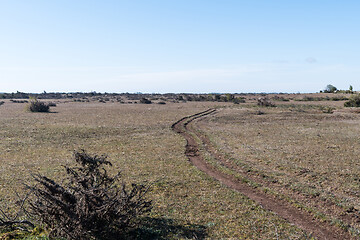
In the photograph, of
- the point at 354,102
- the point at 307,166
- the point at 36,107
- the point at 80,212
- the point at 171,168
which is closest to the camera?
the point at 80,212

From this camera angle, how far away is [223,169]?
1644 cm

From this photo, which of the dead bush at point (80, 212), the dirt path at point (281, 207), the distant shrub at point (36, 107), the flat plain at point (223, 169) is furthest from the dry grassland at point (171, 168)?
the distant shrub at point (36, 107)

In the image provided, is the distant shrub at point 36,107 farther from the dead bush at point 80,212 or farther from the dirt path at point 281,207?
the dead bush at point 80,212

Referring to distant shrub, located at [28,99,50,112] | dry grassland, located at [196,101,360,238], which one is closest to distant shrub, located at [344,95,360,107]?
dry grassland, located at [196,101,360,238]

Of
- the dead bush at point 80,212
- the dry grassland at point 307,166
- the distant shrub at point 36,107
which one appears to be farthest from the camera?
the distant shrub at point 36,107

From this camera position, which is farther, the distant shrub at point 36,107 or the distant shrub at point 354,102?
the distant shrub at point 354,102

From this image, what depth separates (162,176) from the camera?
15078 mm

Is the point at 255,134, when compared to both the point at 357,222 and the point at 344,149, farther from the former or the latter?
the point at 357,222

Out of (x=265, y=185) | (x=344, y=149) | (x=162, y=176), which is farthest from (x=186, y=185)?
(x=344, y=149)

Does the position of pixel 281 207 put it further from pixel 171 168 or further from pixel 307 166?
pixel 171 168

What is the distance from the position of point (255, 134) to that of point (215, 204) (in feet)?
56.7

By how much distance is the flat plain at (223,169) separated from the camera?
9.97 m

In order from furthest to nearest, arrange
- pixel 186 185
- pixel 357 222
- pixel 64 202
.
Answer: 1. pixel 186 185
2. pixel 357 222
3. pixel 64 202

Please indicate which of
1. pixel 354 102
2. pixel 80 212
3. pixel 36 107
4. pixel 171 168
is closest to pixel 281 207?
pixel 171 168
